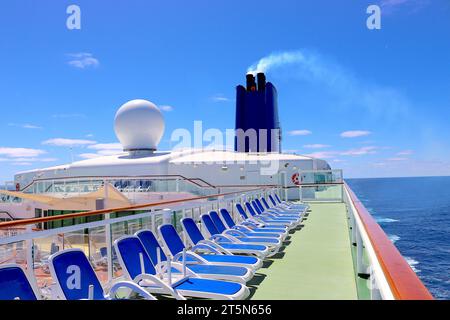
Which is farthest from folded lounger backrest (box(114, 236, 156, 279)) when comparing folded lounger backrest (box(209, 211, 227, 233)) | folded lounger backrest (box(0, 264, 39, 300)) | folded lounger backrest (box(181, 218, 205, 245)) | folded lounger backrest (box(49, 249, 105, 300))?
folded lounger backrest (box(209, 211, 227, 233))

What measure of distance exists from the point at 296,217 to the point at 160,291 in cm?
551

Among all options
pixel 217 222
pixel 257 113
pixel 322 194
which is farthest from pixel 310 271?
pixel 257 113

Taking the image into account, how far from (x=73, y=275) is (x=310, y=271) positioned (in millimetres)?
3032

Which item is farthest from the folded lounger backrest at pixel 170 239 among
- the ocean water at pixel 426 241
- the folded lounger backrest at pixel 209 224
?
the ocean water at pixel 426 241

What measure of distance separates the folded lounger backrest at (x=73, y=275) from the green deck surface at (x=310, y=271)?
66.1 inches

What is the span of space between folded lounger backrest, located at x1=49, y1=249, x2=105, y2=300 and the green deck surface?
1.68 metres

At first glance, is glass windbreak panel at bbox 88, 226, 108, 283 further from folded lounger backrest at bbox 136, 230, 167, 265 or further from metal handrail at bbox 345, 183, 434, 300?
metal handrail at bbox 345, 183, 434, 300

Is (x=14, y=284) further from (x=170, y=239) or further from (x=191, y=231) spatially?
(x=191, y=231)

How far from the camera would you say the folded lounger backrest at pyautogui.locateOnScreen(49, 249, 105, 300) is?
8.50 ft

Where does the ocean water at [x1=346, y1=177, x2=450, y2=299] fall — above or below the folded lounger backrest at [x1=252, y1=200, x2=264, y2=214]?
below

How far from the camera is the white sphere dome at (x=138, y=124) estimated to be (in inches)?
1299

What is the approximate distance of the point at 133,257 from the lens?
3484 mm
